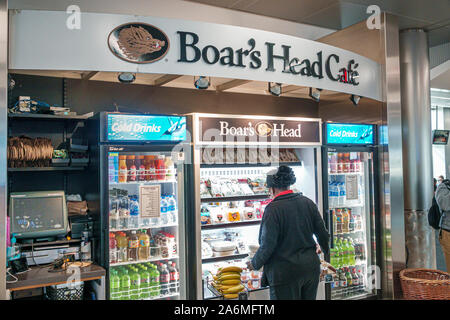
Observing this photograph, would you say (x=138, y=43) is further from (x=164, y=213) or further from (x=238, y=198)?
(x=238, y=198)

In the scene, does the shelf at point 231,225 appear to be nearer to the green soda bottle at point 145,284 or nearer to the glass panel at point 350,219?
the green soda bottle at point 145,284

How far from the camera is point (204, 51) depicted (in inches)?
129

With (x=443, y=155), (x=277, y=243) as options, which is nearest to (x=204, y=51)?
(x=277, y=243)

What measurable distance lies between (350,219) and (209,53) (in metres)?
3.18

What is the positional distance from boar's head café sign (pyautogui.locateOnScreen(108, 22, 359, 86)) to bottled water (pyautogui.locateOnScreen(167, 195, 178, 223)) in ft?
5.28

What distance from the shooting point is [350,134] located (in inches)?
195

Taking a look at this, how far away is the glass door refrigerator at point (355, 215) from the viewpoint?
5074mm

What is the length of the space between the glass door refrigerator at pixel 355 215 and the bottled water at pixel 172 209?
2034 millimetres

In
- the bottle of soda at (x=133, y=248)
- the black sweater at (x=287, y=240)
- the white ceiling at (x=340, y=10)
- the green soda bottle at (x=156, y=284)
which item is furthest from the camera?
the white ceiling at (x=340, y=10)

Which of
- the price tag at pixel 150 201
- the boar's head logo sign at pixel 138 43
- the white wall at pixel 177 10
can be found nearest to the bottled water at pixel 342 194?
the white wall at pixel 177 10

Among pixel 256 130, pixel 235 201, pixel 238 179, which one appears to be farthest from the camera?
pixel 238 179

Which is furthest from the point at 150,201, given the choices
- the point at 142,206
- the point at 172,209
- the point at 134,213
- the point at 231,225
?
the point at 231,225

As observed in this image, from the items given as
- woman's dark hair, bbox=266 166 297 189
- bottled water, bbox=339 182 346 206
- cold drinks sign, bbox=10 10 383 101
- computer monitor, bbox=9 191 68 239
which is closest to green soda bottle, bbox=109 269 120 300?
computer monitor, bbox=9 191 68 239

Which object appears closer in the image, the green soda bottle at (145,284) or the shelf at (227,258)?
the green soda bottle at (145,284)
